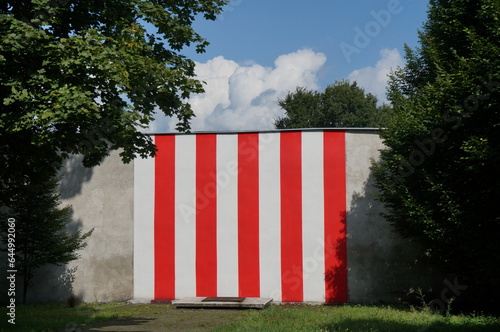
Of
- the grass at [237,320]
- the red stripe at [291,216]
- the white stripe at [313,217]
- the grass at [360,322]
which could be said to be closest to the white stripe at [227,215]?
the red stripe at [291,216]

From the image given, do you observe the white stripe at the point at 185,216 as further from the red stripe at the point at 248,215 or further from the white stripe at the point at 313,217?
the white stripe at the point at 313,217

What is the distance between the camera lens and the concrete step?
55.6ft

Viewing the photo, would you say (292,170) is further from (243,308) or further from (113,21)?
(113,21)

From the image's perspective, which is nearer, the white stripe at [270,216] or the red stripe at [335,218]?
the red stripe at [335,218]

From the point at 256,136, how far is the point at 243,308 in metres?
6.04

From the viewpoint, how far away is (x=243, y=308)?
17016 millimetres

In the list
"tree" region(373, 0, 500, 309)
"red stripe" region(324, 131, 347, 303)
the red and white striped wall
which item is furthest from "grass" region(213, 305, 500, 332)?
the red and white striped wall

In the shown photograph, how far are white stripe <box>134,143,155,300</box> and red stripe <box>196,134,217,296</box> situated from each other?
1.69m

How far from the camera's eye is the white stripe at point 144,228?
63.2 ft

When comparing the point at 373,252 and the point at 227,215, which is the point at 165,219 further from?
the point at 373,252

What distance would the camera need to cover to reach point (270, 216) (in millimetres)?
19000

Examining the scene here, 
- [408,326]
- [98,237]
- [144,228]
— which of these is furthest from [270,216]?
[408,326]

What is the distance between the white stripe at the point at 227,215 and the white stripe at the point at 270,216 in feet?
3.04

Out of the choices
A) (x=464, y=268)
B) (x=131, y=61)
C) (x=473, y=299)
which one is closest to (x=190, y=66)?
(x=131, y=61)
